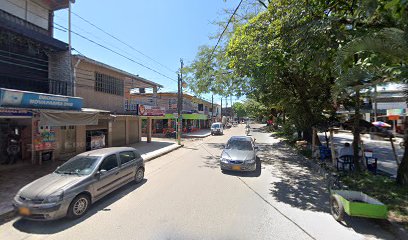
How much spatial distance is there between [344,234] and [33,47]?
14.8m

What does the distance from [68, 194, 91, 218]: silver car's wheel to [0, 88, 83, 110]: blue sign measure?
5.00 meters

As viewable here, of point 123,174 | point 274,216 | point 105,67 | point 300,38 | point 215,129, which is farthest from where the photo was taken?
point 215,129

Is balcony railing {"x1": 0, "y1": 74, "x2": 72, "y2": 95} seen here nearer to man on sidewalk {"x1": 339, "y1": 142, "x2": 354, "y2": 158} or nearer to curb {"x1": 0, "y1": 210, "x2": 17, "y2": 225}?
curb {"x1": 0, "y1": 210, "x2": 17, "y2": 225}

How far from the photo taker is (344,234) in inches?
183

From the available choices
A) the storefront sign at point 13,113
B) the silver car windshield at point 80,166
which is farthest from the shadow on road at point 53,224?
the storefront sign at point 13,113

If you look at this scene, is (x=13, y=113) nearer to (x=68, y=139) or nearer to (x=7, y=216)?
(x=68, y=139)

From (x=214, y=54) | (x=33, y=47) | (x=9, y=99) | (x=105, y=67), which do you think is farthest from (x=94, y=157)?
(x=214, y=54)

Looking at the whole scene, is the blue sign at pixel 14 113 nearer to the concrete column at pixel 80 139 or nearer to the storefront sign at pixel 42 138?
the storefront sign at pixel 42 138

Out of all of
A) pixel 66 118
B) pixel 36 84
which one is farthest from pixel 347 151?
pixel 36 84

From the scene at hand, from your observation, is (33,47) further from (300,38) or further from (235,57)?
(300,38)

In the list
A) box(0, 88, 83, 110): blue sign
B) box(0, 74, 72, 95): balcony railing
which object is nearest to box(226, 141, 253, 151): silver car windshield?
box(0, 88, 83, 110): blue sign

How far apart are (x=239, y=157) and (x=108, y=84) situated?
38.0 feet

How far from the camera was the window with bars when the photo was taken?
49.2 ft

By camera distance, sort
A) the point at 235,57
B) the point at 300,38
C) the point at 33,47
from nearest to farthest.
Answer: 1. the point at 300,38
2. the point at 235,57
3. the point at 33,47
